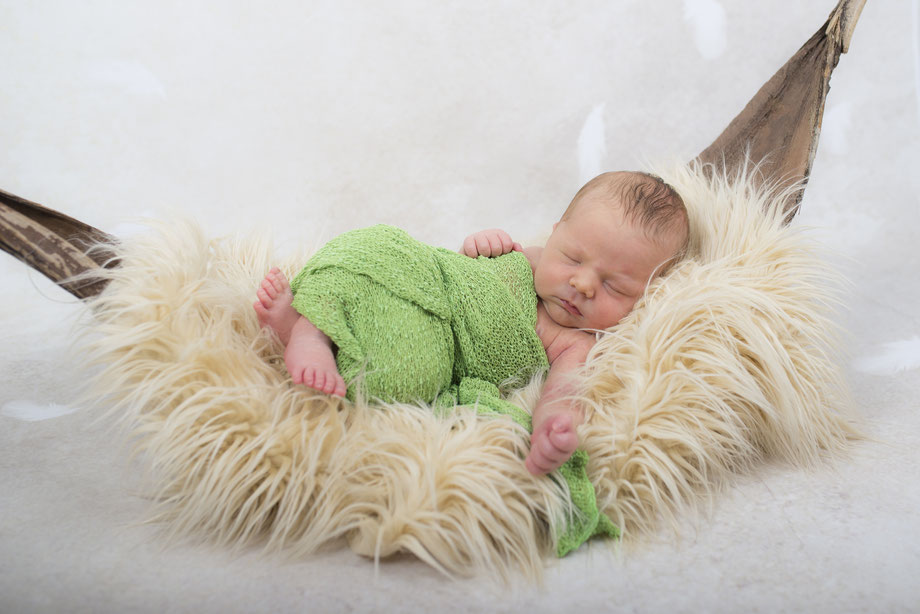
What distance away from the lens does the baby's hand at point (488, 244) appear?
52.2 inches

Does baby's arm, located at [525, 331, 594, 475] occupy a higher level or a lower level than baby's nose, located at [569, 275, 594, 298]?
lower

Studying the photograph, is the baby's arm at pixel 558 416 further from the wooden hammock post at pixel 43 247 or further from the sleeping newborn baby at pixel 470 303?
the wooden hammock post at pixel 43 247

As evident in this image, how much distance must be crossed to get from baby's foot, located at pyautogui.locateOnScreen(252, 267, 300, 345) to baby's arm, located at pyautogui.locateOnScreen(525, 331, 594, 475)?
0.38 m

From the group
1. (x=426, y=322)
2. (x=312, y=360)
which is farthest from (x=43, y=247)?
(x=426, y=322)

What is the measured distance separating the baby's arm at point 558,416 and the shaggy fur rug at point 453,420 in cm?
3

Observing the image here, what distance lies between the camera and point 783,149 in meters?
1.39

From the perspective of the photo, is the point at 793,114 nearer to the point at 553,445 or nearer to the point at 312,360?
the point at 553,445

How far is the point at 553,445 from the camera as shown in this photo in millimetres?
866

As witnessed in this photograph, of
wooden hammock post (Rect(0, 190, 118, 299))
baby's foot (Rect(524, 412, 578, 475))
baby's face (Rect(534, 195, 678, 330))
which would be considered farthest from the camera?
baby's face (Rect(534, 195, 678, 330))

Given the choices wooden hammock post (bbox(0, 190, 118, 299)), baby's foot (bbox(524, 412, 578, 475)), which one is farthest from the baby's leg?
wooden hammock post (bbox(0, 190, 118, 299))

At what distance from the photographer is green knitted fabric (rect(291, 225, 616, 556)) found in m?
1.02

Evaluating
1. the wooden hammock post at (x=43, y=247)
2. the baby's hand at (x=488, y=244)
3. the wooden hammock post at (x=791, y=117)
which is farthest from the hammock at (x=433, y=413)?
the baby's hand at (x=488, y=244)

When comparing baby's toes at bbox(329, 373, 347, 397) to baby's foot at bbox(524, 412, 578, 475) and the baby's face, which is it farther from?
the baby's face

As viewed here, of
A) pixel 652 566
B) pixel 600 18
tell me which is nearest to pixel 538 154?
pixel 600 18
